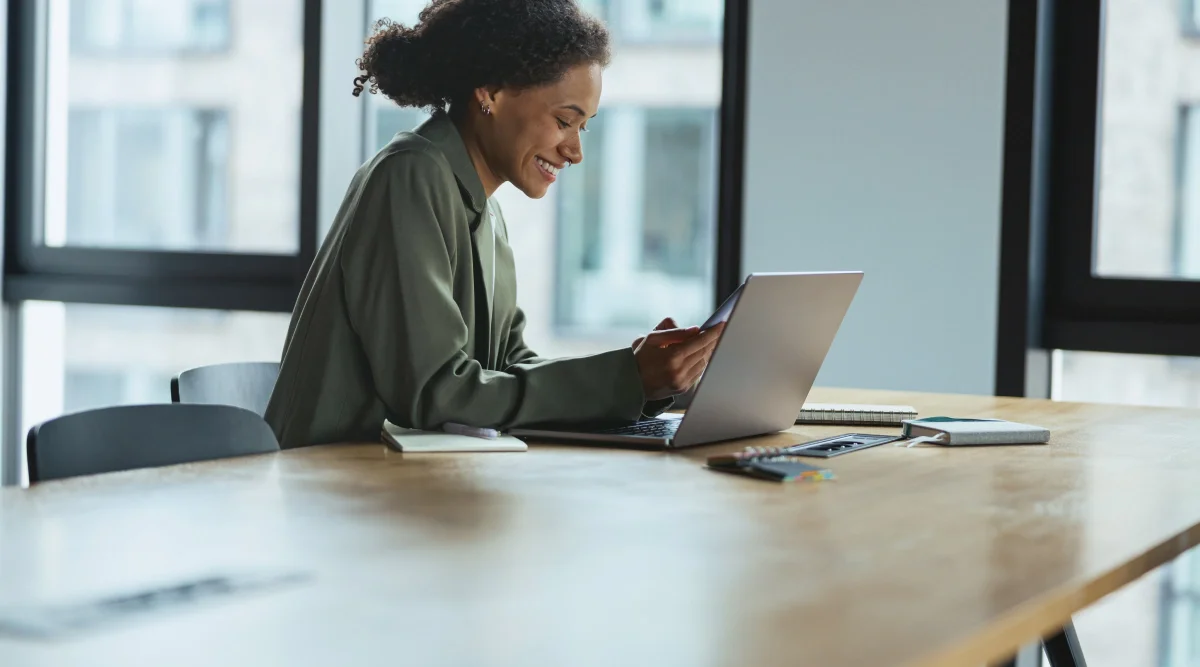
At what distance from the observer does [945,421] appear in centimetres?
195

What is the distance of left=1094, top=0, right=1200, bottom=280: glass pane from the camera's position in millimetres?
3094

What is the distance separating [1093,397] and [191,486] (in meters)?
2.41

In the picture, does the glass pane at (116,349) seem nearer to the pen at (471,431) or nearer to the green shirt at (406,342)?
the green shirt at (406,342)

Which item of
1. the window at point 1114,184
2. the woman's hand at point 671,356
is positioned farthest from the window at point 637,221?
the woman's hand at point 671,356

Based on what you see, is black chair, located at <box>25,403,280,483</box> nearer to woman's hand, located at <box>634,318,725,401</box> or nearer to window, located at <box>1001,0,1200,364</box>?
woman's hand, located at <box>634,318,725,401</box>

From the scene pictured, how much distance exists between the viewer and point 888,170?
3.22m

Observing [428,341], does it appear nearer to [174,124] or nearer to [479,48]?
[479,48]

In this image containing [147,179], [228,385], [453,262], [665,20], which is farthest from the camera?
[147,179]

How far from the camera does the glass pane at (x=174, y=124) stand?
395cm

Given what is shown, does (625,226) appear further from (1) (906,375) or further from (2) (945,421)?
(2) (945,421)

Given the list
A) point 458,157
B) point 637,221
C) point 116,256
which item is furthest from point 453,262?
point 116,256

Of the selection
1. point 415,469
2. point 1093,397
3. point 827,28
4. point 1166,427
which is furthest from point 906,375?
point 415,469

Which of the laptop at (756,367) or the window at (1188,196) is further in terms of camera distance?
the window at (1188,196)

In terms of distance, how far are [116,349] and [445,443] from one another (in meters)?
2.81
